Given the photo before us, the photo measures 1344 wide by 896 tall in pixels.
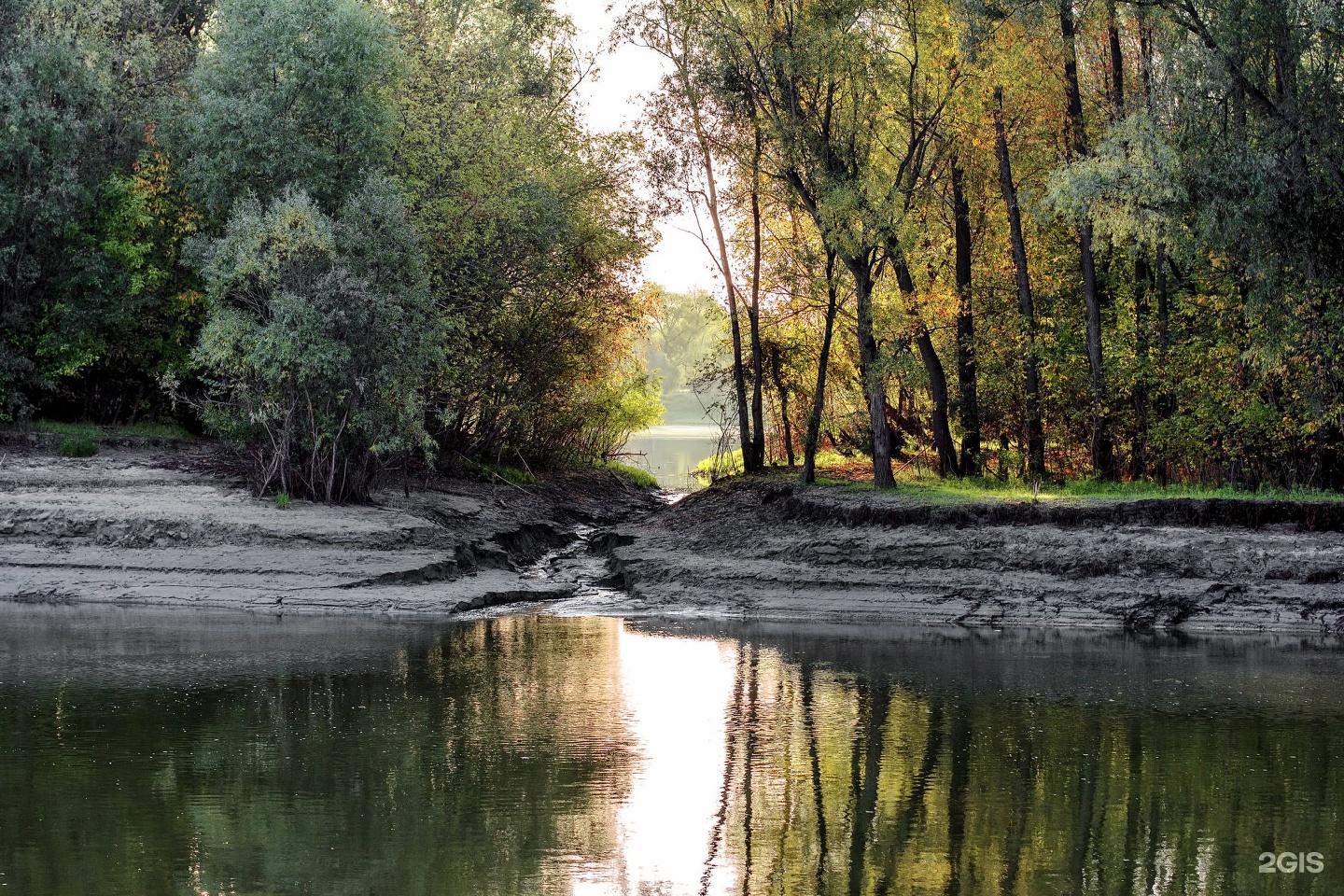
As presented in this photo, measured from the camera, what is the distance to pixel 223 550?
21750mm

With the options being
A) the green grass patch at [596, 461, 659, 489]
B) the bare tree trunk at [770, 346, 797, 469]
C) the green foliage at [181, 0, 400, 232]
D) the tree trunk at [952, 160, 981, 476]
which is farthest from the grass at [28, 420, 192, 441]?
the tree trunk at [952, 160, 981, 476]

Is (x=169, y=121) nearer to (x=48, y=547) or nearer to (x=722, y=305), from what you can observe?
(x=48, y=547)

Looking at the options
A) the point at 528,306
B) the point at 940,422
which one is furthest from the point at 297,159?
the point at 940,422

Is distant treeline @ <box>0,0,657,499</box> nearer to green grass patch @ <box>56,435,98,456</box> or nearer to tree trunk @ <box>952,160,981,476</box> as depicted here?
green grass patch @ <box>56,435,98,456</box>

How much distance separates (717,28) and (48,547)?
16.6m

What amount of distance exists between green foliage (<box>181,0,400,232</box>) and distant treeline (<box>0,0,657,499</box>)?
0.05 m

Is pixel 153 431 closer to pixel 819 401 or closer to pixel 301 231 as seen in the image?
pixel 301 231

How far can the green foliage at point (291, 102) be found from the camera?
1010 inches

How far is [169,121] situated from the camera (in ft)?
94.1

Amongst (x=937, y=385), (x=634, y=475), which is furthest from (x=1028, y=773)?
(x=634, y=475)

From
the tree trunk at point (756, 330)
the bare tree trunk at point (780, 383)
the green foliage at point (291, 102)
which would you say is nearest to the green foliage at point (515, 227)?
the green foliage at point (291, 102)

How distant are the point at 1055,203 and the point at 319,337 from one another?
46.9 feet

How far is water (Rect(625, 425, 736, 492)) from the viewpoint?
49219mm

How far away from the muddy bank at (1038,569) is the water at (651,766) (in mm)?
→ 2048
